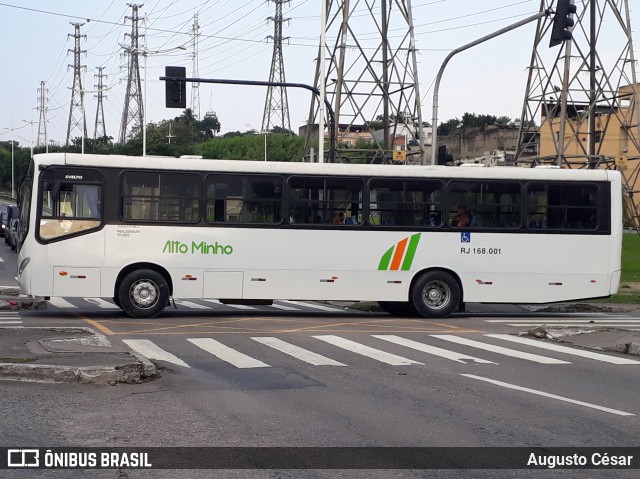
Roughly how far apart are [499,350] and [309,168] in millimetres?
6912

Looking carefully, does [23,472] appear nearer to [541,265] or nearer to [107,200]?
[107,200]

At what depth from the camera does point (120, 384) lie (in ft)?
38.0

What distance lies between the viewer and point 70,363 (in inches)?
480

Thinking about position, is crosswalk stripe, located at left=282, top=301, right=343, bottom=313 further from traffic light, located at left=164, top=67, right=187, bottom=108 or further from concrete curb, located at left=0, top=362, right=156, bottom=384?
concrete curb, located at left=0, top=362, right=156, bottom=384

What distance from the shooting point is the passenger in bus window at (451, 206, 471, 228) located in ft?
72.1

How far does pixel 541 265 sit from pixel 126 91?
242 ft

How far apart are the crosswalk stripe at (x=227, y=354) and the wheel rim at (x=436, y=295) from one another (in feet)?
21.2

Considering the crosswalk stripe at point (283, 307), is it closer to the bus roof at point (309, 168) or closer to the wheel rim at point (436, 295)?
the wheel rim at point (436, 295)

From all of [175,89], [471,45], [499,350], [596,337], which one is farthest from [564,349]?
[175,89]

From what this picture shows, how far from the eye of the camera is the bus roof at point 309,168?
20.5m

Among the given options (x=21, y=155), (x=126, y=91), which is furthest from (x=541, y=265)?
(x=21, y=155)

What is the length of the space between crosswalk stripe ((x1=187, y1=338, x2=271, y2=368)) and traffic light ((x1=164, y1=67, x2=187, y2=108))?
14099mm

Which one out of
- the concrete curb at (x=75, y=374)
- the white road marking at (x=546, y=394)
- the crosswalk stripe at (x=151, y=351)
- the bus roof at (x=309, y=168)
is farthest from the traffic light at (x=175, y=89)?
the white road marking at (x=546, y=394)

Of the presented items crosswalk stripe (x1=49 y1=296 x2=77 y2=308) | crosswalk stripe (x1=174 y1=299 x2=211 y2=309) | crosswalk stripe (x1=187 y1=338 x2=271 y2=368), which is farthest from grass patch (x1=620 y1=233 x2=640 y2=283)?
crosswalk stripe (x1=187 y1=338 x2=271 y2=368)
